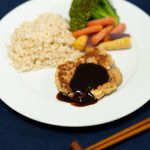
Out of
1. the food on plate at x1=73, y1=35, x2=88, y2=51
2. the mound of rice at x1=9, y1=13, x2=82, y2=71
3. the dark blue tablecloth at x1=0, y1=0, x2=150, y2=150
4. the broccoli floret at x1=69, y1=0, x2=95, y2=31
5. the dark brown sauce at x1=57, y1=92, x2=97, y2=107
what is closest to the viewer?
the dark blue tablecloth at x1=0, y1=0, x2=150, y2=150

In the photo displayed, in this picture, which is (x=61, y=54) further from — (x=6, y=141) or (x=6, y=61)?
(x=6, y=141)

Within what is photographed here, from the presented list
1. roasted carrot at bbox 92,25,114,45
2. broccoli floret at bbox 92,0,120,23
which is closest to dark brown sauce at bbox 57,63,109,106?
roasted carrot at bbox 92,25,114,45

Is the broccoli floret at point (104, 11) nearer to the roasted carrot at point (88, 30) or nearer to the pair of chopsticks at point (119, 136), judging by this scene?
the roasted carrot at point (88, 30)

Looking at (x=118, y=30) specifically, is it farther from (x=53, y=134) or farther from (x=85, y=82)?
(x=53, y=134)

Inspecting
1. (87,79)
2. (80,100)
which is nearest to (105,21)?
(87,79)

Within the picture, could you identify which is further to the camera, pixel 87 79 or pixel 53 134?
pixel 87 79

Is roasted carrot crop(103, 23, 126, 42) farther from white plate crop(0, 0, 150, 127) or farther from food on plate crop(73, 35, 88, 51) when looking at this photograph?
food on plate crop(73, 35, 88, 51)

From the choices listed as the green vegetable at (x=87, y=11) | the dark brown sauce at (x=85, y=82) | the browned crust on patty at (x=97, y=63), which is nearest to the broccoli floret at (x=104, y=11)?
the green vegetable at (x=87, y=11)

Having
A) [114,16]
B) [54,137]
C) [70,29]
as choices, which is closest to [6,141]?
[54,137]
